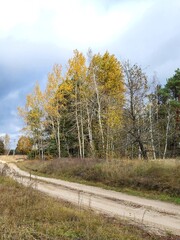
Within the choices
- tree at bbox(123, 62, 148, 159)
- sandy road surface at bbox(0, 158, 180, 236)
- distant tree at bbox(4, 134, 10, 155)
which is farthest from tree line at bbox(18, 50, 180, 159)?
distant tree at bbox(4, 134, 10, 155)

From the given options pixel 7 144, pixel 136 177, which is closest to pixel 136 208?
pixel 136 177

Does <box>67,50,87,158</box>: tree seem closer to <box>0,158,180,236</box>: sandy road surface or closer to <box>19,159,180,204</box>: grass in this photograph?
<box>19,159,180,204</box>: grass

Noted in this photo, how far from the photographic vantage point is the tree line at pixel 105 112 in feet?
59.2

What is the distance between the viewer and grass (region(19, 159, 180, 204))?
1219cm

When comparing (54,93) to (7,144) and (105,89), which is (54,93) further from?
(7,144)

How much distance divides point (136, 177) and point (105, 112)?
12692 mm

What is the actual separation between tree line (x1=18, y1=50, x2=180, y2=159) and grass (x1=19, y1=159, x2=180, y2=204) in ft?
8.37

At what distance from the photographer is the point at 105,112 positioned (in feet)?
85.6

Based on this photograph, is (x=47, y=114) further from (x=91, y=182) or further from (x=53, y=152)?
(x=91, y=182)

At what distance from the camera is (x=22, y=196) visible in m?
9.09

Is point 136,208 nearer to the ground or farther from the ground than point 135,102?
nearer to the ground

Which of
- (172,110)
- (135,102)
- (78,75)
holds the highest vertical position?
(78,75)

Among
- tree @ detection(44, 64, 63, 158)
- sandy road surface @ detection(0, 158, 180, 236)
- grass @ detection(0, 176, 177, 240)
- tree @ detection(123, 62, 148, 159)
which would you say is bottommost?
sandy road surface @ detection(0, 158, 180, 236)

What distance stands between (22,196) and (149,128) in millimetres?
10654
